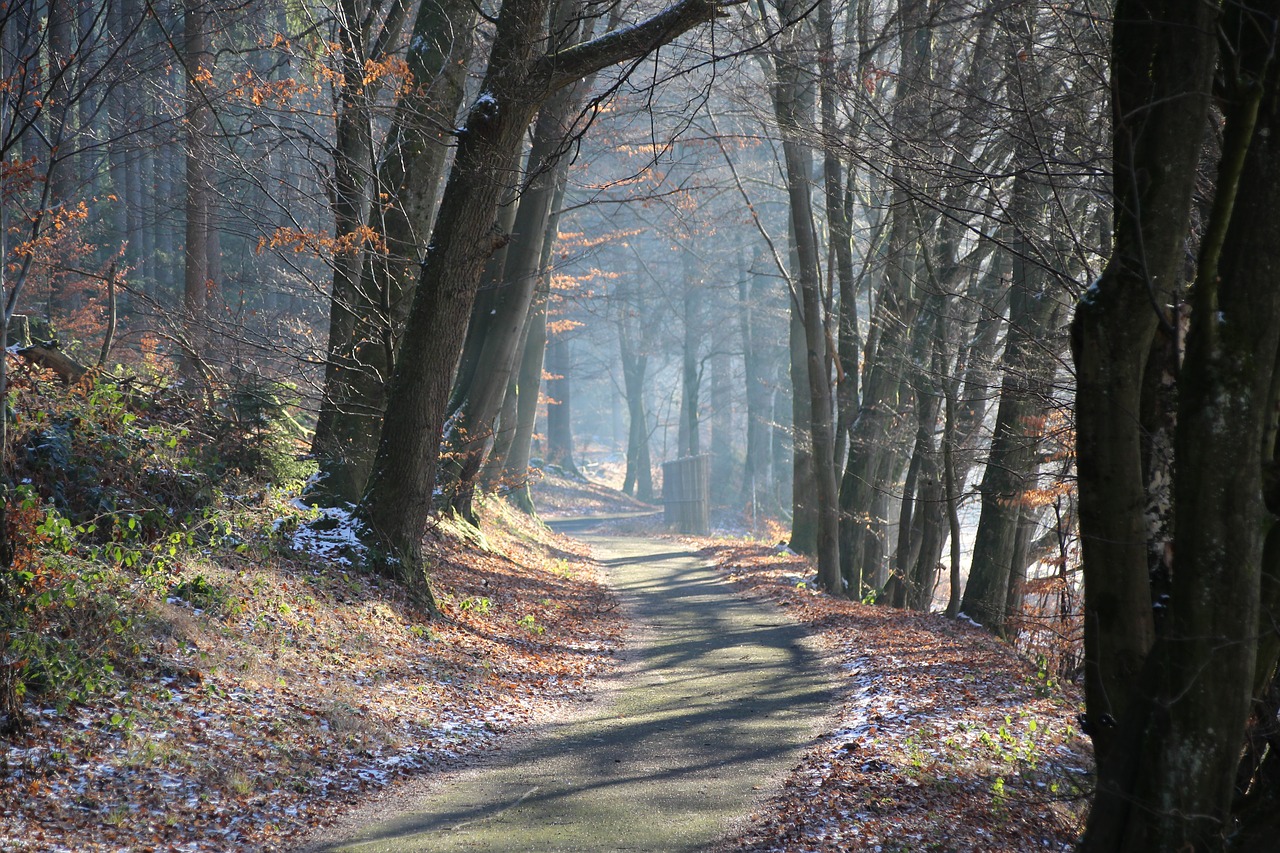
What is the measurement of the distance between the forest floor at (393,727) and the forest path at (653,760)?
286mm

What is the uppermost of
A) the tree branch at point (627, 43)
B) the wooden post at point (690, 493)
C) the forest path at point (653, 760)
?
the tree branch at point (627, 43)

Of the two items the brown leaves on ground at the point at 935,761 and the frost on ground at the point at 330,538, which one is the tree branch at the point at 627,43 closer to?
the frost on ground at the point at 330,538

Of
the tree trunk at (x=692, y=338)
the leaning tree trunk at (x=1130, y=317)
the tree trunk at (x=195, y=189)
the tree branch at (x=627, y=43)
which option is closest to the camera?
the leaning tree trunk at (x=1130, y=317)

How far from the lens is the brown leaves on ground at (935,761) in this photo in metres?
5.11

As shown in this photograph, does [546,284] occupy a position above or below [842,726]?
above

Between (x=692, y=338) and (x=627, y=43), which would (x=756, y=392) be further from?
(x=627, y=43)

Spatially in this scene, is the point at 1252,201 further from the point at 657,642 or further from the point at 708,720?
the point at 657,642

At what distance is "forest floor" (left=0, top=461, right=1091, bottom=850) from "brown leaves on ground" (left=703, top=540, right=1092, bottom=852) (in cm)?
2

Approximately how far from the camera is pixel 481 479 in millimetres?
19922

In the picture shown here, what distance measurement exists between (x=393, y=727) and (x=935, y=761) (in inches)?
149

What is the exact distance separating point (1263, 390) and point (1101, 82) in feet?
9.60

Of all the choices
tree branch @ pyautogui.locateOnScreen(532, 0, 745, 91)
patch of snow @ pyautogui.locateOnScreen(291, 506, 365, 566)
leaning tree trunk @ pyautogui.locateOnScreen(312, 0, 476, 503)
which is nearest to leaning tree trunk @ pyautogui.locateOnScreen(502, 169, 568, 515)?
leaning tree trunk @ pyautogui.locateOnScreen(312, 0, 476, 503)

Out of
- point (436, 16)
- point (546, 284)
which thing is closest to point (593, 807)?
point (436, 16)

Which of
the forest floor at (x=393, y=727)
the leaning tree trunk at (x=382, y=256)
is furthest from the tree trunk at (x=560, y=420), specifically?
the forest floor at (x=393, y=727)
